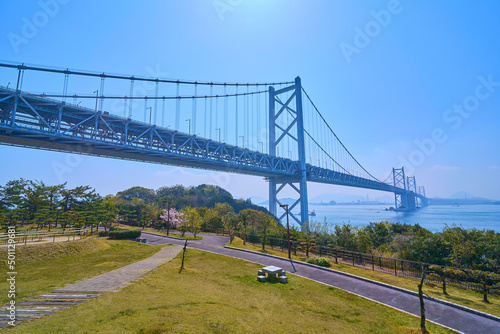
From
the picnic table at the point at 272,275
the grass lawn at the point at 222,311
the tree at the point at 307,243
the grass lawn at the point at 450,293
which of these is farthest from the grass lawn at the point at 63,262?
the grass lawn at the point at 450,293

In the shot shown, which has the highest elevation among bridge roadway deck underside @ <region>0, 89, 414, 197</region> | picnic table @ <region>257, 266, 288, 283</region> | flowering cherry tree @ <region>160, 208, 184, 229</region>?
bridge roadway deck underside @ <region>0, 89, 414, 197</region>

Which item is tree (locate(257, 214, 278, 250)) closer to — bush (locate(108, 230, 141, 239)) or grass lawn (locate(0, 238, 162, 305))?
grass lawn (locate(0, 238, 162, 305))

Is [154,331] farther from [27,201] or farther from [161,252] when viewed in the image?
[27,201]

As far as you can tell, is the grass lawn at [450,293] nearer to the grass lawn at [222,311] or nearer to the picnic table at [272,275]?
the grass lawn at [222,311]

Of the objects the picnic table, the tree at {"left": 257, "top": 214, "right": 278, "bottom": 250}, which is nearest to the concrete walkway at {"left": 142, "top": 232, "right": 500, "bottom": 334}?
the picnic table

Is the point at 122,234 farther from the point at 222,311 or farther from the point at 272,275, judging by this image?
the point at 222,311

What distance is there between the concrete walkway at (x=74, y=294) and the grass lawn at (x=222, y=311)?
58cm

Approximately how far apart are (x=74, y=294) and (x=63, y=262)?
328 inches

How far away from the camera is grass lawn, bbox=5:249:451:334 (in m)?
6.91

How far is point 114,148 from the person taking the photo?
32.9m

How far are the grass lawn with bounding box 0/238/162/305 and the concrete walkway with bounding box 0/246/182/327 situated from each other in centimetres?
72

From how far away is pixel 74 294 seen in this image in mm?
9484

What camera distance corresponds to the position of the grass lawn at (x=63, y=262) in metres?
10.9

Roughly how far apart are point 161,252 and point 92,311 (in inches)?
482
